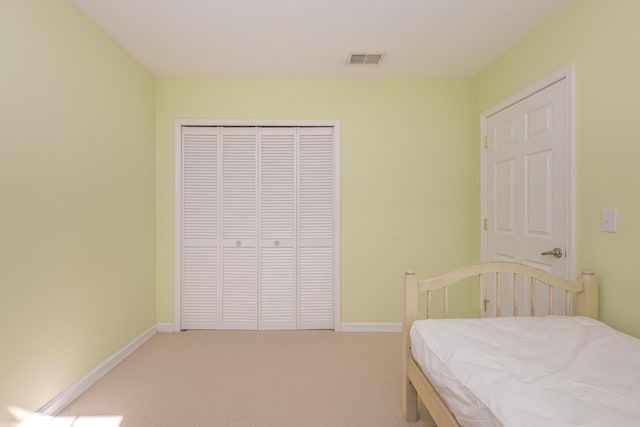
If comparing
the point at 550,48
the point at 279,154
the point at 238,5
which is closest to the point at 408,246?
the point at 279,154

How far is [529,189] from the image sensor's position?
7.72 feet

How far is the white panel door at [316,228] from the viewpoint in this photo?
10.5 ft

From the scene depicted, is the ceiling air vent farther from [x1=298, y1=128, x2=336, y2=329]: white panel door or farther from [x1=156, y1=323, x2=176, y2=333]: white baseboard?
[x1=156, y1=323, x2=176, y2=333]: white baseboard

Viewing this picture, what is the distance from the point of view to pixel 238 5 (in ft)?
6.74

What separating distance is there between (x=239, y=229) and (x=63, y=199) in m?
1.46

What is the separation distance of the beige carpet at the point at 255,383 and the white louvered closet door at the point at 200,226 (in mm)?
260

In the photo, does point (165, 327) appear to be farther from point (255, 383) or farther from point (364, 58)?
point (364, 58)

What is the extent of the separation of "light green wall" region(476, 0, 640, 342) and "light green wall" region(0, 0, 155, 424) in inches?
119

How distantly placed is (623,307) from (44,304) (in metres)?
3.05

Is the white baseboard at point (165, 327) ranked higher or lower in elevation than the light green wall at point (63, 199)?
lower

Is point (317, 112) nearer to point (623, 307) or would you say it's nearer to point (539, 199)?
point (539, 199)

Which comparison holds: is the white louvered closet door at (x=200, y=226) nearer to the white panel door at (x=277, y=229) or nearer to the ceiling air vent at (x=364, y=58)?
the white panel door at (x=277, y=229)

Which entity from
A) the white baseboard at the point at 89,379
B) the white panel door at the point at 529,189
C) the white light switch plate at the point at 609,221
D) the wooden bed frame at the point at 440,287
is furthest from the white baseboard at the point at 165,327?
the white light switch plate at the point at 609,221

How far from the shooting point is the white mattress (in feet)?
3.07
